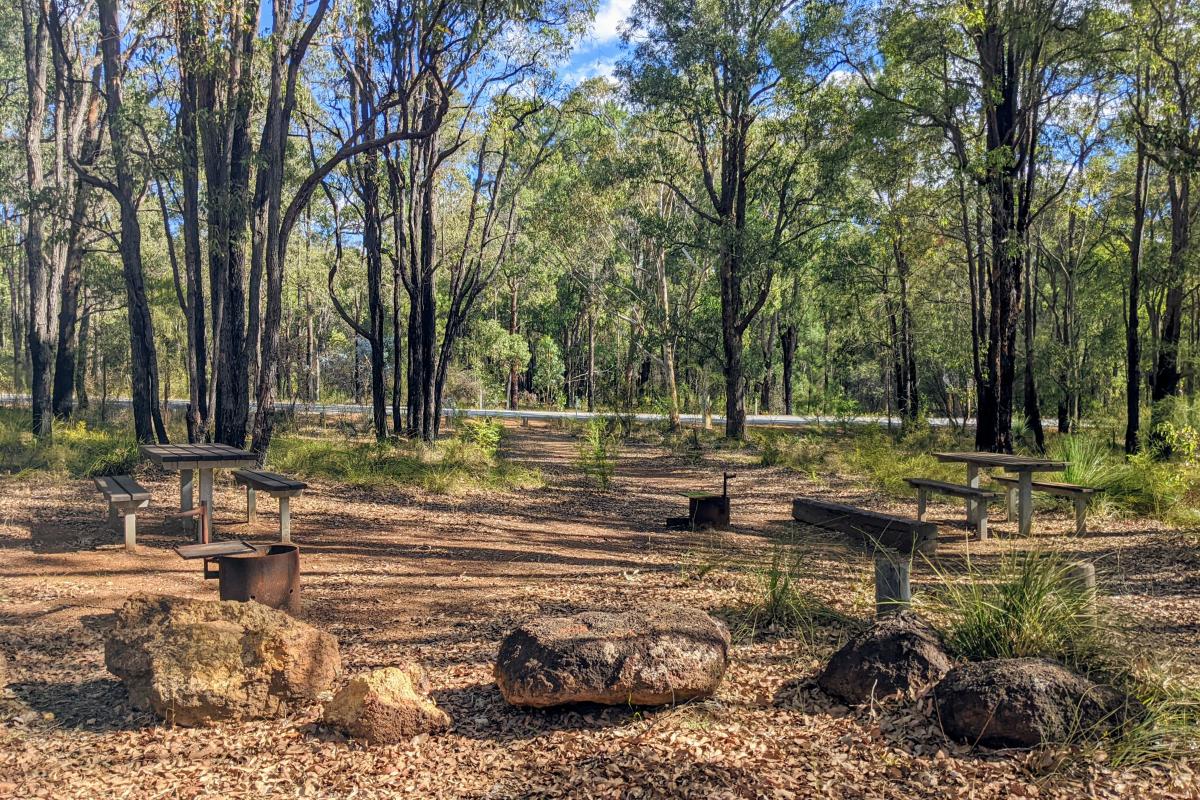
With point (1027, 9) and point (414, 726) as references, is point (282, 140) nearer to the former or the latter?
point (414, 726)

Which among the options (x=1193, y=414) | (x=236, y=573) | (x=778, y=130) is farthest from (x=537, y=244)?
(x=236, y=573)

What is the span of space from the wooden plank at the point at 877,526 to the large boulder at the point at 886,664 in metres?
3.03

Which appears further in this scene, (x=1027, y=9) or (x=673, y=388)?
(x=673, y=388)

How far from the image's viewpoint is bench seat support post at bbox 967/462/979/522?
8148mm

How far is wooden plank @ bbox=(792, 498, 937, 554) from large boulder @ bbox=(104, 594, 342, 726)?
15.7ft

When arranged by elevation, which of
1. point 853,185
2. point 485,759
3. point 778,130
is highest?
point 778,130

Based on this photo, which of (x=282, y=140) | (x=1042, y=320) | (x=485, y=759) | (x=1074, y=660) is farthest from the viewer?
(x=1042, y=320)

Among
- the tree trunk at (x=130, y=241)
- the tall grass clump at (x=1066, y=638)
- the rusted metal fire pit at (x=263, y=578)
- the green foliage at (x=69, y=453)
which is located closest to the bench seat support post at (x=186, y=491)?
the rusted metal fire pit at (x=263, y=578)

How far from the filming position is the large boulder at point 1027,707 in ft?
10.7

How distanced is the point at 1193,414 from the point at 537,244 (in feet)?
71.9

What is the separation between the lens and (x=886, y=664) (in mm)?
3795

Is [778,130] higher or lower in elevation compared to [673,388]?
higher

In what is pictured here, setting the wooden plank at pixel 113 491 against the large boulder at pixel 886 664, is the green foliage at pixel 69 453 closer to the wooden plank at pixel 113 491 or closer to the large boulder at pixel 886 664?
the wooden plank at pixel 113 491

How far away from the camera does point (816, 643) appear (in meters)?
4.62
